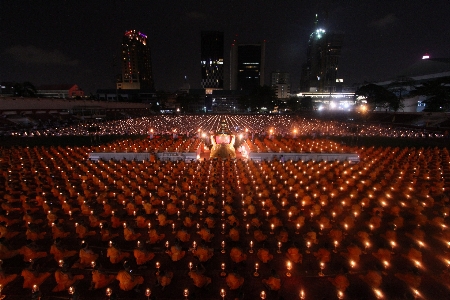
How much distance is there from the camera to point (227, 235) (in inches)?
430

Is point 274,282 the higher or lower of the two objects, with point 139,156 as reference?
lower

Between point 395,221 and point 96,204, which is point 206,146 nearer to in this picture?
point 96,204

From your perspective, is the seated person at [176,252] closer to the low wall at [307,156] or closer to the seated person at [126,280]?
the seated person at [126,280]

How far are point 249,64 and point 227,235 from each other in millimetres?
185686

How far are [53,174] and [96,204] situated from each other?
734 cm

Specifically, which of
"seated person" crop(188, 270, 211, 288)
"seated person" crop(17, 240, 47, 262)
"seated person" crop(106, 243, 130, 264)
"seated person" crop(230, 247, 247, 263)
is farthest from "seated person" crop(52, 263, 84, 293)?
"seated person" crop(230, 247, 247, 263)

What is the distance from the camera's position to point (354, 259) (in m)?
9.06

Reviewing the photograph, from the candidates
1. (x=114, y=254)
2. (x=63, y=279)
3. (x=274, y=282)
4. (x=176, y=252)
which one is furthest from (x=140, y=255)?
(x=274, y=282)

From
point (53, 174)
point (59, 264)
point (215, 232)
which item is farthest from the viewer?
point (53, 174)

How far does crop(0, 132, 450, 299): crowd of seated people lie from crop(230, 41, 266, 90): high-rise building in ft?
569

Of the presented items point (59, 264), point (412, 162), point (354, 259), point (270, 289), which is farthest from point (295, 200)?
point (412, 162)

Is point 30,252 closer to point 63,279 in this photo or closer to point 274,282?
point 63,279

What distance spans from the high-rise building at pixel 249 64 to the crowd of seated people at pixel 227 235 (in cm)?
17345

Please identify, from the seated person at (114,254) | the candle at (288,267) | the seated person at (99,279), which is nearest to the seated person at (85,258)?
the seated person at (114,254)
